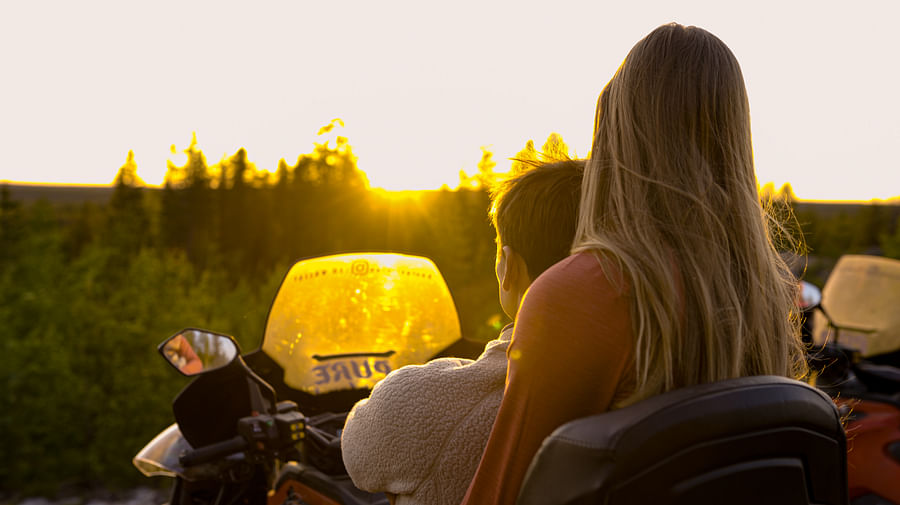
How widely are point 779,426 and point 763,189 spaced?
1.99ft

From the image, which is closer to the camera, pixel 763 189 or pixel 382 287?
pixel 763 189

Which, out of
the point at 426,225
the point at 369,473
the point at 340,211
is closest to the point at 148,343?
the point at 426,225

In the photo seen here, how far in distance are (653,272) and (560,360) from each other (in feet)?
0.69

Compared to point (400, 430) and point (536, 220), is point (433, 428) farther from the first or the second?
point (536, 220)

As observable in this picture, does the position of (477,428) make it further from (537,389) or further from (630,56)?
(630,56)

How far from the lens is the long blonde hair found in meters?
1.16

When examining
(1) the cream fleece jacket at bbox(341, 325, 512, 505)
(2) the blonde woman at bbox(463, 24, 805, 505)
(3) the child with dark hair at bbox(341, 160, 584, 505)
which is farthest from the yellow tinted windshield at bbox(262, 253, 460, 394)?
(2) the blonde woman at bbox(463, 24, 805, 505)

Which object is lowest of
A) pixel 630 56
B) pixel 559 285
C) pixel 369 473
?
pixel 369 473

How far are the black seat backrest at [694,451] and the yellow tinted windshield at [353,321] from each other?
4.81ft

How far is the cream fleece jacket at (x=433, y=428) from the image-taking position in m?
1.27

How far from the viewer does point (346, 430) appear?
56.8 inches

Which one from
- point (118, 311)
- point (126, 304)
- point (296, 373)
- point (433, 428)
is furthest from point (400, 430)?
point (126, 304)

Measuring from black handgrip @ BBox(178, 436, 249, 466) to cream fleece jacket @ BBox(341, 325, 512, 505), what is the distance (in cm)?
91

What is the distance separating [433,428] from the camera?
1.27 meters
